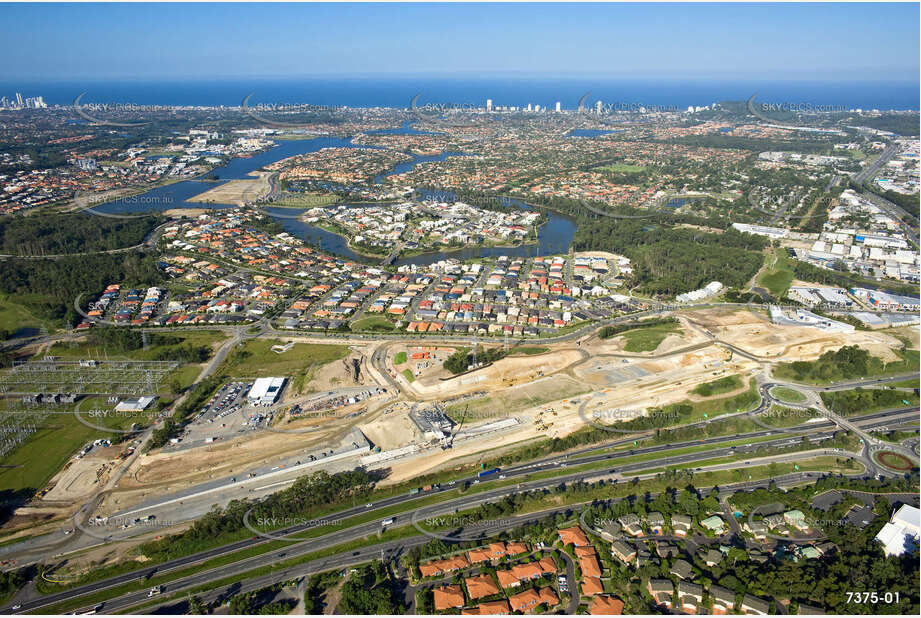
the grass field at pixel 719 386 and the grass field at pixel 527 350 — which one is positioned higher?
the grass field at pixel 527 350

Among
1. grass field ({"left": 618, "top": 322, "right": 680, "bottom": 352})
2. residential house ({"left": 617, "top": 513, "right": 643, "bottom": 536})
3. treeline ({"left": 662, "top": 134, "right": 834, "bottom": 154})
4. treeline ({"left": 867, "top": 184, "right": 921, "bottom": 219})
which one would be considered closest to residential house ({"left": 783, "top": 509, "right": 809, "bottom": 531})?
residential house ({"left": 617, "top": 513, "right": 643, "bottom": 536})

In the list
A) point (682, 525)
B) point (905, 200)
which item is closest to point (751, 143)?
point (905, 200)

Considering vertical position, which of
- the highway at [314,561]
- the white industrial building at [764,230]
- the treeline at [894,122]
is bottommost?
the highway at [314,561]

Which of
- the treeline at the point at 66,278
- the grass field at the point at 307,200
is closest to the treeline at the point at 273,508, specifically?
the treeline at the point at 66,278

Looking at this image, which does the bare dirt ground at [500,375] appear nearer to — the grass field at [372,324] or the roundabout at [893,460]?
the grass field at [372,324]

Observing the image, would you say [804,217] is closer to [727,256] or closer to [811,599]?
[727,256]

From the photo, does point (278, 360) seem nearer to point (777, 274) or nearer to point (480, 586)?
point (480, 586)

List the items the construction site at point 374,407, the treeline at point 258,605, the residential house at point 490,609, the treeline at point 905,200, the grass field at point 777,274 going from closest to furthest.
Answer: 1. the residential house at point 490,609
2. the treeline at point 258,605
3. the construction site at point 374,407
4. the grass field at point 777,274
5. the treeline at point 905,200
